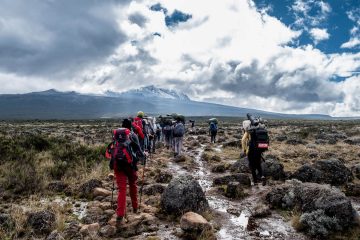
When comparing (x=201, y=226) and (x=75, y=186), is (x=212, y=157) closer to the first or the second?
(x=75, y=186)

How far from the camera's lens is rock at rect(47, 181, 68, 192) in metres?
11.3

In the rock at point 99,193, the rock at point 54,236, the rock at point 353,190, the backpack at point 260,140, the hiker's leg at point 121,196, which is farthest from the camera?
the backpack at point 260,140

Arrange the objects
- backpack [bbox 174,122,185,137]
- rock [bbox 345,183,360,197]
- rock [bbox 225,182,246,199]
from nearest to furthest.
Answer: rock [bbox 345,183,360,197] → rock [bbox 225,182,246,199] → backpack [bbox 174,122,185,137]

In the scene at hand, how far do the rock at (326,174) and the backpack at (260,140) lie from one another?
1.74 metres

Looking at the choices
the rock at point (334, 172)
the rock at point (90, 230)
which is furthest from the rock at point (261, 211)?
the rock at point (334, 172)

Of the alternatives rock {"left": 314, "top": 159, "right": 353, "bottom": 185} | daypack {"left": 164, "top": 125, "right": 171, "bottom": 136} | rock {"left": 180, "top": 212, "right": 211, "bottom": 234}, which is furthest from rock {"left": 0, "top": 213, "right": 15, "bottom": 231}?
daypack {"left": 164, "top": 125, "right": 171, "bottom": 136}

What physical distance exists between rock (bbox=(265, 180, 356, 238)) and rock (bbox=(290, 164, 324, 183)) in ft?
10.4

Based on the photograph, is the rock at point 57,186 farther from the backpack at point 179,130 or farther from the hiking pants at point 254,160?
the backpack at point 179,130

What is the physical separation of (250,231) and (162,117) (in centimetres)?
1894

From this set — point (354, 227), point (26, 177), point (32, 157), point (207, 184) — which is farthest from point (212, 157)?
point (354, 227)

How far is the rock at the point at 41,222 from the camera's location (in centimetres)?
760

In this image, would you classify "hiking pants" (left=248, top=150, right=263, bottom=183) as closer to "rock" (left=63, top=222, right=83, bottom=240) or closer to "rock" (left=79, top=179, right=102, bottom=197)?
"rock" (left=79, top=179, right=102, bottom=197)

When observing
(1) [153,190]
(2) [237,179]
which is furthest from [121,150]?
(2) [237,179]

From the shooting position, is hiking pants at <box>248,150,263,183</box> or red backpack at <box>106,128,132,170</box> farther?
hiking pants at <box>248,150,263,183</box>
